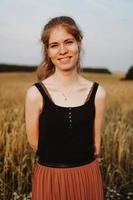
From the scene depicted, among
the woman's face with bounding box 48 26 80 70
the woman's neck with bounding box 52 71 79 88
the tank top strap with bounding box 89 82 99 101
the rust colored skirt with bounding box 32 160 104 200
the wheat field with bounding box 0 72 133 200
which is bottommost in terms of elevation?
the wheat field with bounding box 0 72 133 200

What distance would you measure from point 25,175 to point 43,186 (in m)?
1.44

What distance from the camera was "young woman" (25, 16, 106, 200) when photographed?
136 centimetres

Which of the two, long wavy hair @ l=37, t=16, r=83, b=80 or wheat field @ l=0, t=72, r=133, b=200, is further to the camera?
wheat field @ l=0, t=72, r=133, b=200

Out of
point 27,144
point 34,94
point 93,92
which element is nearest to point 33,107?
point 34,94

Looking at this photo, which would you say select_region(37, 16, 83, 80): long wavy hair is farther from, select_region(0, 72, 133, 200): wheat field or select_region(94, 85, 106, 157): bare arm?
select_region(0, 72, 133, 200): wheat field

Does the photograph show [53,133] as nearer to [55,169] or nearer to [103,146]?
[55,169]

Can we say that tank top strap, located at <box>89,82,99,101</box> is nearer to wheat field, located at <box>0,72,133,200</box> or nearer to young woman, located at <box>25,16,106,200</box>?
young woman, located at <box>25,16,106,200</box>

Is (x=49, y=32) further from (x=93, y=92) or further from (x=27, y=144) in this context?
(x=27, y=144)

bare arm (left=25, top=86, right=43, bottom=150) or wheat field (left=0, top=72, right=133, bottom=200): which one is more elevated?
bare arm (left=25, top=86, right=43, bottom=150)

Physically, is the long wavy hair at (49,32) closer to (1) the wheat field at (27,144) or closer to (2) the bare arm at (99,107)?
(2) the bare arm at (99,107)

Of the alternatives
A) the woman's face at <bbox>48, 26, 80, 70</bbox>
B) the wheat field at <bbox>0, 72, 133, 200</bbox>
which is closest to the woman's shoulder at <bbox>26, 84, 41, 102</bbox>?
the woman's face at <bbox>48, 26, 80, 70</bbox>

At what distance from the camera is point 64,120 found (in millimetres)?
1343

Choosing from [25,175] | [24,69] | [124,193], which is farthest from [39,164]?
[24,69]

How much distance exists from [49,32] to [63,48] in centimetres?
7
